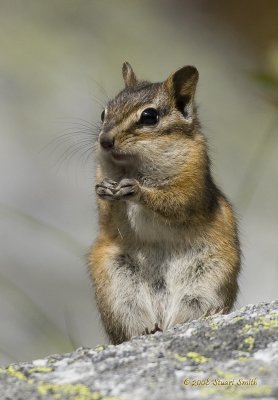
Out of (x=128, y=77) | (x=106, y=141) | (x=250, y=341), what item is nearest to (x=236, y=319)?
(x=250, y=341)

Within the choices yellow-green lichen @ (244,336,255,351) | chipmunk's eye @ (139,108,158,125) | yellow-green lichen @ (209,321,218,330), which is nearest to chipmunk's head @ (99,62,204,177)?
chipmunk's eye @ (139,108,158,125)

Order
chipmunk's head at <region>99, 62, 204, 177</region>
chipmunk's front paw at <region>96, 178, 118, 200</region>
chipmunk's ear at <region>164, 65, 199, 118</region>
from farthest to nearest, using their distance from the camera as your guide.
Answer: chipmunk's ear at <region>164, 65, 199, 118</region> → chipmunk's head at <region>99, 62, 204, 177</region> → chipmunk's front paw at <region>96, 178, 118, 200</region>

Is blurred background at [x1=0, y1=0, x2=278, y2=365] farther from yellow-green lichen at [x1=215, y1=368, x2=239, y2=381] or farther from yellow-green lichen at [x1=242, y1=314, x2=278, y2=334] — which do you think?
yellow-green lichen at [x1=215, y1=368, x2=239, y2=381]

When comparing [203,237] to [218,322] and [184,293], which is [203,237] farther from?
[218,322]

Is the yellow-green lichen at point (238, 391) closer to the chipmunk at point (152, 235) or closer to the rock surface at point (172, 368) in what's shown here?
the rock surface at point (172, 368)

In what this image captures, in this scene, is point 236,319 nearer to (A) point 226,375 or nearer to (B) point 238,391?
(A) point 226,375

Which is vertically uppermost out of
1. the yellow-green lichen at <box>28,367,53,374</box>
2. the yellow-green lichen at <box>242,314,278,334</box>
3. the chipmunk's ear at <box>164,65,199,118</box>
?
the chipmunk's ear at <box>164,65,199,118</box>

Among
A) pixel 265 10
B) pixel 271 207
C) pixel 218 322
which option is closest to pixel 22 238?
A: pixel 271 207
